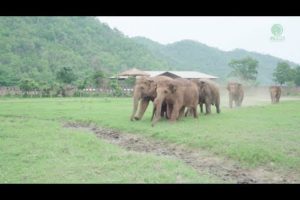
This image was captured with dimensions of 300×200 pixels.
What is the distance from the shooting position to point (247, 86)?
3766 cm

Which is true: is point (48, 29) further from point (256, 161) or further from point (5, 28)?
point (256, 161)

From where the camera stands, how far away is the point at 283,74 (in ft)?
117

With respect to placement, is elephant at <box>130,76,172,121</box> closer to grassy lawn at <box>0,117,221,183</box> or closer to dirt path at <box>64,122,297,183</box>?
dirt path at <box>64,122,297,183</box>

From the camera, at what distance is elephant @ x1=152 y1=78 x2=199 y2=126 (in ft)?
48.4

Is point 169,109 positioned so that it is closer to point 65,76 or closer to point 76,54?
point 65,76

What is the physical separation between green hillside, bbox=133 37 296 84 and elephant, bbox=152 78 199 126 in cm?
2730

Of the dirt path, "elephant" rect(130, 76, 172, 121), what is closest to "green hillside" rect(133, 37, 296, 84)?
"elephant" rect(130, 76, 172, 121)

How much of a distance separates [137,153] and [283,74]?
2834 cm

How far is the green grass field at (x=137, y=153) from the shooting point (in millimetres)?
7820

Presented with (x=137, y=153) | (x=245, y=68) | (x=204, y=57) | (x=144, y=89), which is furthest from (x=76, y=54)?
(x=137, y=153)

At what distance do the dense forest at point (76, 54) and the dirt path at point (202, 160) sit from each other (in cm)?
2742
